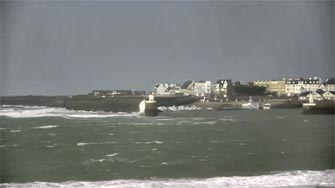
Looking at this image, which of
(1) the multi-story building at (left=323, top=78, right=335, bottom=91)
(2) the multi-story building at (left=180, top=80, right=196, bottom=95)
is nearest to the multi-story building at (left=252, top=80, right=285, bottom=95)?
(1) the multi-story building at (left=323, top=78, right=335, bottom=91)

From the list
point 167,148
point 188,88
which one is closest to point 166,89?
point 188,88

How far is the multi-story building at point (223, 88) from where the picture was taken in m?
3.59

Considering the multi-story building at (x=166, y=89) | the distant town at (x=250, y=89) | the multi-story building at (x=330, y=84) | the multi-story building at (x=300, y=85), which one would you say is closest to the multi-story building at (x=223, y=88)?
the distant town at (x=250, y=89)

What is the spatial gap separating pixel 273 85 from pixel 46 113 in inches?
70.8

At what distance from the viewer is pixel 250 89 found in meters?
3.67

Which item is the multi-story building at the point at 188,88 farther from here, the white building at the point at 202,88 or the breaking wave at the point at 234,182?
the breaking wave at the point at 234,182

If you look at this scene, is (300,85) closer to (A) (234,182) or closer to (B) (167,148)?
(A) (234,182)

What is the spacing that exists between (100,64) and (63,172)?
0.85m

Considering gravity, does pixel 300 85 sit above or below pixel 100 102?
above

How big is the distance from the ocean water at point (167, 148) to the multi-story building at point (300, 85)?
0.54 ft

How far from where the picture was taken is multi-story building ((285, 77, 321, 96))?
3.65 meters

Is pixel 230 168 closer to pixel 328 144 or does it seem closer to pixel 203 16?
pixel 328 144

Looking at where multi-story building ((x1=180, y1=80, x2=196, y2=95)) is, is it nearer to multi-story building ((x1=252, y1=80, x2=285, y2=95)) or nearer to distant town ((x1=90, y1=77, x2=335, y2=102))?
distant town ((x1=90, y1=77, x2=335, y2=102))

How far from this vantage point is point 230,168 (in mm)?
3504
